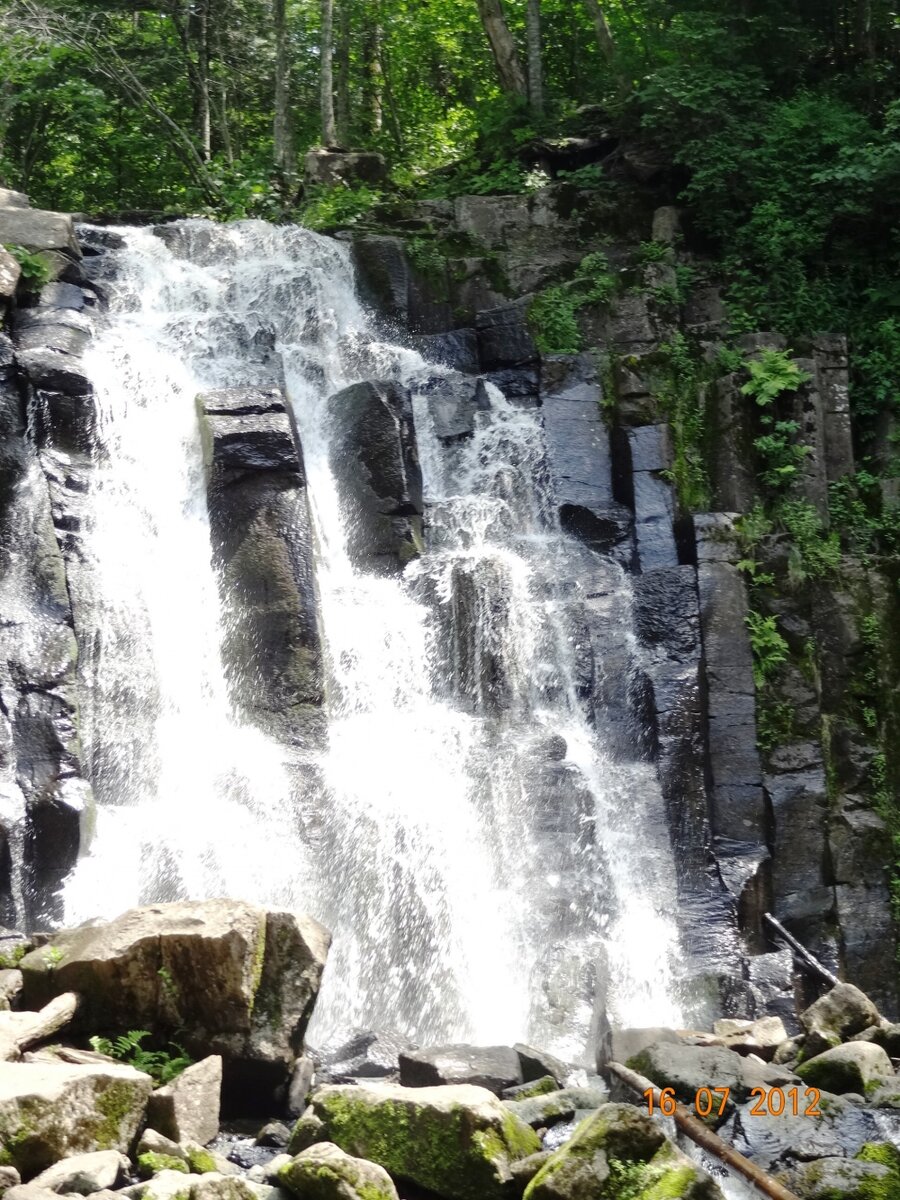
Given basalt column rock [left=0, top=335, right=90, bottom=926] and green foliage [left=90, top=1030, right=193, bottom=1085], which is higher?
basalt column rock [left=0, top=335, right=90, bottom=926]

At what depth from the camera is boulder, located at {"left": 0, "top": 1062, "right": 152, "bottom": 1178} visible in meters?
5.53

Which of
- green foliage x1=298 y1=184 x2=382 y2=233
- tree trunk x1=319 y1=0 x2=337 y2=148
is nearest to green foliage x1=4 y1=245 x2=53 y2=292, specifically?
green foliage x1=298 y1=184 x2=382 y2=233

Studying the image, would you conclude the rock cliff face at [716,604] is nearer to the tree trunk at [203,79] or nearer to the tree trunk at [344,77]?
the tree trunk at [203,79]

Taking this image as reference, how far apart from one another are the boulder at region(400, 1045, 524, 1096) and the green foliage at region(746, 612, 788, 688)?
673 centimetres

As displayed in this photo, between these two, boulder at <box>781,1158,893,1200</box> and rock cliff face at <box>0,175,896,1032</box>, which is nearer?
boulder at <box>781,1158,893,1200</box>

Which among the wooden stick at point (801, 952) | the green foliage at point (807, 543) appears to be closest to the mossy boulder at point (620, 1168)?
the wooden stick at point (801, 952)

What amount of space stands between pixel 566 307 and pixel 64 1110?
13.7 meters

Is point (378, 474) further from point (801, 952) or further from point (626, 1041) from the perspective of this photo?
point (626, 1041)

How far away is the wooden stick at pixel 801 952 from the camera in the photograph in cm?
1192

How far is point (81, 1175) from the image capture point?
537 cm

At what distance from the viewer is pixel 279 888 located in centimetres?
1074

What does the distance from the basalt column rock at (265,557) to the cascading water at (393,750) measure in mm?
264

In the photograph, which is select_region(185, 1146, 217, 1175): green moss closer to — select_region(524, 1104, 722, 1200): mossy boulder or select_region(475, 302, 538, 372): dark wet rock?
select_region(524, 1104, 722, 1200): mossy boulder

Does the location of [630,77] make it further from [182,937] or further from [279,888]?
[182,937]
